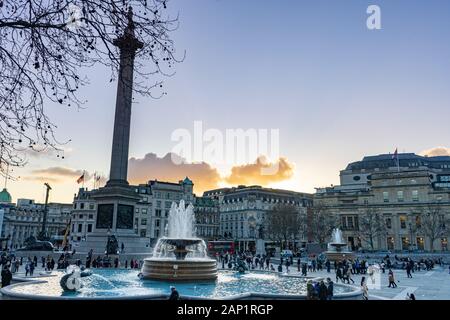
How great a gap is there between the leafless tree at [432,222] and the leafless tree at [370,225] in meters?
7.25

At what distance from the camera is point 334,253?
51281 millimetres

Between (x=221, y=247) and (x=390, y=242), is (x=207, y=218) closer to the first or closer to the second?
(x=221, y=247)

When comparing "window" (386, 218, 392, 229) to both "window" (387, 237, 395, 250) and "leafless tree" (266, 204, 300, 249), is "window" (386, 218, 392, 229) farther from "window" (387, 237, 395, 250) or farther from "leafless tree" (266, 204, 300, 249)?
"leafless tree" (266, 204, 300, 249)

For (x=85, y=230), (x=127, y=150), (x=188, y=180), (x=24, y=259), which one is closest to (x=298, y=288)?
(x=127, y=150)

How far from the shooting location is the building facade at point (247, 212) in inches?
4139

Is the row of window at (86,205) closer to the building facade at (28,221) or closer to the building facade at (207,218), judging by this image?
the building facade at (207,218)

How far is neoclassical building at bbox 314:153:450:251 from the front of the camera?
265 feet

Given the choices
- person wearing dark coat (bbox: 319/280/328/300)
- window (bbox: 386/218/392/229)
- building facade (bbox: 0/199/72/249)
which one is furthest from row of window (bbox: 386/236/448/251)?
building facade (bbox: 0/199/72/249)

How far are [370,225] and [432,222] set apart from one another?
41.7 feet

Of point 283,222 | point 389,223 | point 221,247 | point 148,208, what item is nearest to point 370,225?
point 389,223

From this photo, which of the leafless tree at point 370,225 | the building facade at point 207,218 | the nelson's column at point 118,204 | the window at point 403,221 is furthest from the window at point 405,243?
the nelson's column at point 118,204

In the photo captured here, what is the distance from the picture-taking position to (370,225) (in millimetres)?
80125

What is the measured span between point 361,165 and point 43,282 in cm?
9974
